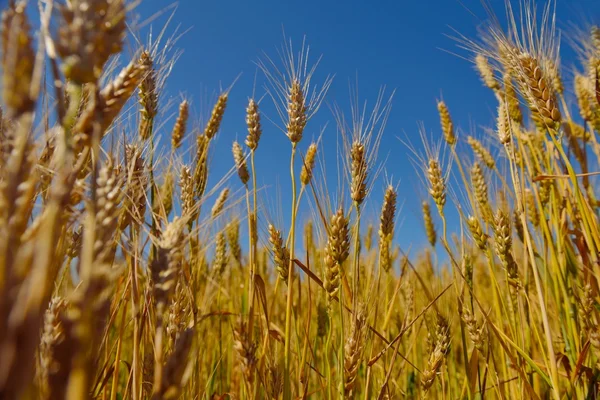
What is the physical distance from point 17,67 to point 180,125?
69.6 inches

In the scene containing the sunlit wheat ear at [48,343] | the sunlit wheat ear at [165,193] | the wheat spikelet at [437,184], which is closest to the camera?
the sunlit wheat ear at [48,343]

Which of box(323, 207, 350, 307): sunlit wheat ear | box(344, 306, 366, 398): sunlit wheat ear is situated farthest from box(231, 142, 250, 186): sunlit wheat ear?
box(344, 306, 366, 398): sunlit wheat ear

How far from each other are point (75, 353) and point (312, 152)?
1901mm

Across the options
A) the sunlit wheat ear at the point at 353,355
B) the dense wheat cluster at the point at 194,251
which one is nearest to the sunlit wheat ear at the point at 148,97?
the dense wheat cluster at the point at 194,251

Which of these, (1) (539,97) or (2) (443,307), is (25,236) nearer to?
(1) (539,97)

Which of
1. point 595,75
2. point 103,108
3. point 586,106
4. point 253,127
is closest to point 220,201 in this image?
point 253,127

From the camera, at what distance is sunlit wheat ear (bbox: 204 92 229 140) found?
214 centimetres

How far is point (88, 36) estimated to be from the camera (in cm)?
56

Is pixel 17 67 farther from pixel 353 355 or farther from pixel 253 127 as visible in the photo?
pixel 253 127

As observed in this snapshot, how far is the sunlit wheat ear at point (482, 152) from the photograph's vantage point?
302cm

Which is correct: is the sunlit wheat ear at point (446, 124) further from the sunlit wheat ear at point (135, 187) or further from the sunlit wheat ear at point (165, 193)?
the sunlit wheat ear at point (135, 187)

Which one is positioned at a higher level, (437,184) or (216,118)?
(216,118)

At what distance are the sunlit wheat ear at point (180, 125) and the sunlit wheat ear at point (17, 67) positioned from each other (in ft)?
5.44

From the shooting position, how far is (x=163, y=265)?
2.35 ft
